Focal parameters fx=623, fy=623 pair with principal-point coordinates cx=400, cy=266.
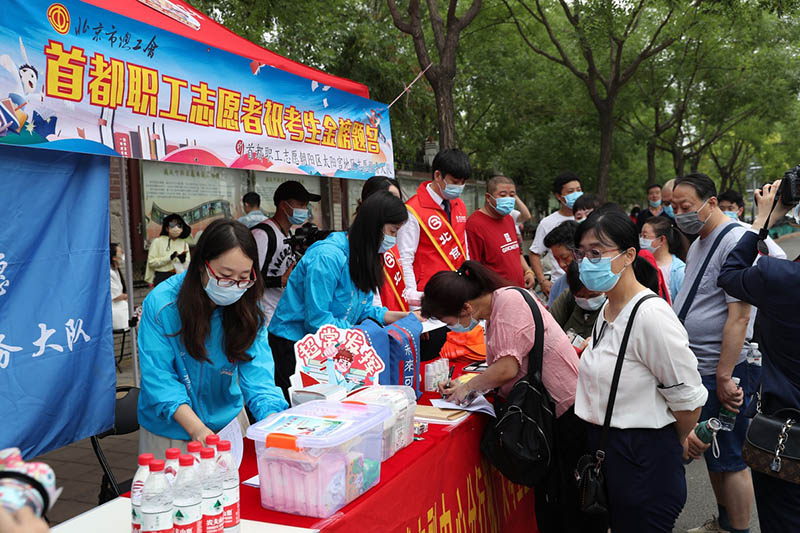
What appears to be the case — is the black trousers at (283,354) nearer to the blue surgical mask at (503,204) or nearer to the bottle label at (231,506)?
the bottle label at (231,506)

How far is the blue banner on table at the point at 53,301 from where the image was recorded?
266 cm

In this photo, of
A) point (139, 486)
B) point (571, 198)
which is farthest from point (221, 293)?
point (571, 198)

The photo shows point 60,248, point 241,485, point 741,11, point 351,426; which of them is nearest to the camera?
point 351,426

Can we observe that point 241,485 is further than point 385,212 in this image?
No

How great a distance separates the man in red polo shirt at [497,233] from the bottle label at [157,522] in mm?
3406

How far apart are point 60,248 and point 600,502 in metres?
2.57

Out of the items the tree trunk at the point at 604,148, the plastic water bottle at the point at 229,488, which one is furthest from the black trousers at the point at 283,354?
the tree trunk at the point at 604,148

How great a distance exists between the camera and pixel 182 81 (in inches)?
119

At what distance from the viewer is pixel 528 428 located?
2.45m

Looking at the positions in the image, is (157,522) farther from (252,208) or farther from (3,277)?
(252,208)

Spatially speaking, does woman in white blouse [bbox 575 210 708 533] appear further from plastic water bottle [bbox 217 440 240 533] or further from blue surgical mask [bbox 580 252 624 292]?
plastic water bottle [bbox 217 440 240 533]

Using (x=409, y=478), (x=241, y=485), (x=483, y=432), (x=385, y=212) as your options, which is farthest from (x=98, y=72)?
(x=483, y=432)

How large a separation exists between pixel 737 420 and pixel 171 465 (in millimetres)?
2652

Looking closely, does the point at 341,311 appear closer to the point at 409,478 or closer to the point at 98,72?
the point at 409,478
